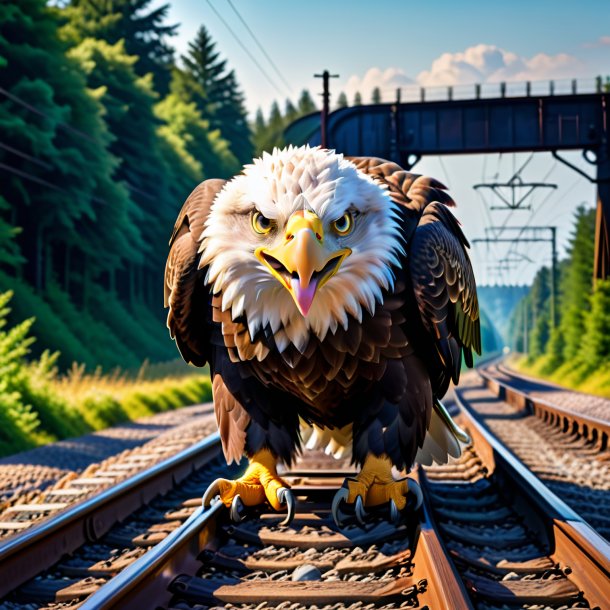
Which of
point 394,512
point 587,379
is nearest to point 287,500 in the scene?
point 394,512

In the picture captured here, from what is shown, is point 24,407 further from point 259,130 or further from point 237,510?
point 259,130

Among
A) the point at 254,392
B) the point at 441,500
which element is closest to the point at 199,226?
the point at 254,392

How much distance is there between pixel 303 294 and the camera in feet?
10.5

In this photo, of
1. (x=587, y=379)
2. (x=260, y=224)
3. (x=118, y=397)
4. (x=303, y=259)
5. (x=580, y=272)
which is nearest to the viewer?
(x=303, y=259)

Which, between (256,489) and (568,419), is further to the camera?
(568,419)

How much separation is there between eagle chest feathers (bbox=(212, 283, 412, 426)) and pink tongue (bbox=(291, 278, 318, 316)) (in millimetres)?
430

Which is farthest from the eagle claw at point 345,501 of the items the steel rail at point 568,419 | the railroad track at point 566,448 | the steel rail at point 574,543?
the steel rail at point 568,419

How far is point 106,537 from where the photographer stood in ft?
15.1

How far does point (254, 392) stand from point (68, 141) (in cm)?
2393

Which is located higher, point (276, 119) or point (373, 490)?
point (276, 119)

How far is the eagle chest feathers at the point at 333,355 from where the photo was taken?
12.0 feet

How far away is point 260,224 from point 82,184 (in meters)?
23.7

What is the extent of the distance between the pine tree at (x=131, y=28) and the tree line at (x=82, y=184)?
127 millimetres

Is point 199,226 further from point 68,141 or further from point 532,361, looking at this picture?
point 532,361
